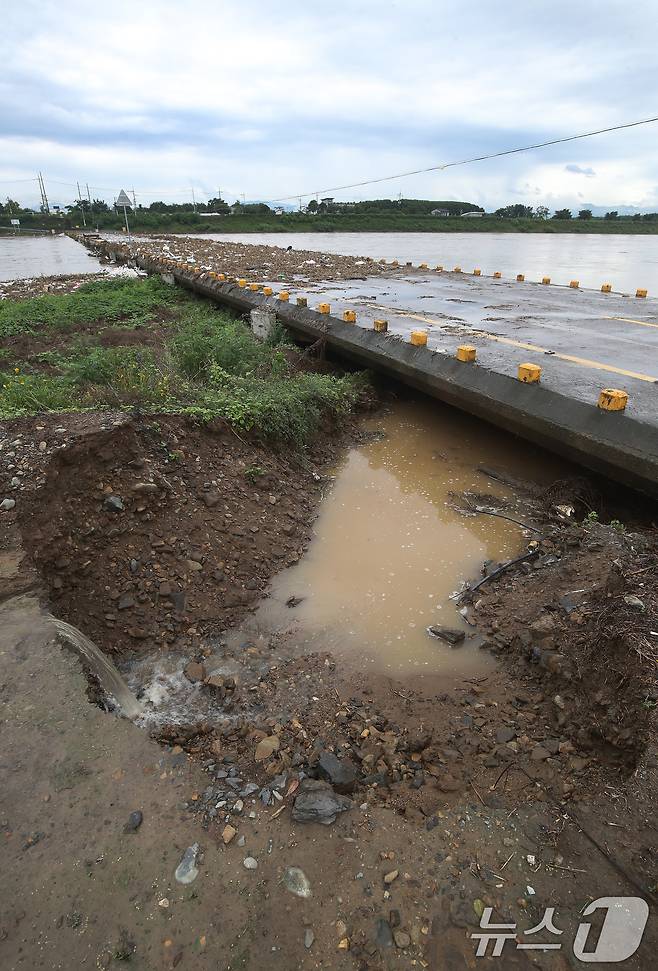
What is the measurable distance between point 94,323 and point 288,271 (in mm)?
5888

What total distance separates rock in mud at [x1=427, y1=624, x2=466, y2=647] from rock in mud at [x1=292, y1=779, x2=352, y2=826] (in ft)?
5.13

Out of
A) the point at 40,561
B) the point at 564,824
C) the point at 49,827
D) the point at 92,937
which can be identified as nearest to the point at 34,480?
the point at 40,561

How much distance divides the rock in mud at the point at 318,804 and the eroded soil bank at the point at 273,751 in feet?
0.05

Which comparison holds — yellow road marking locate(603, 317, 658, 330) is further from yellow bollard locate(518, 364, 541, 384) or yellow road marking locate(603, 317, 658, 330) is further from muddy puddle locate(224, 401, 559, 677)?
yellow bollard locate(518, 364, 541, 384)

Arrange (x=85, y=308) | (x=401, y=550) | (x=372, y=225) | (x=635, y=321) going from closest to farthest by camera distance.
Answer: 1. (x=401, y=550)
2. (x=635, y=321)
3. (x=85, y=308)
4. (x=372, y=225)

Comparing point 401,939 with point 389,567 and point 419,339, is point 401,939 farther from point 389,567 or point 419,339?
point 419,339

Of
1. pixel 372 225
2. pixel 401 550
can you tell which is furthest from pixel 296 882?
pixel 372 225

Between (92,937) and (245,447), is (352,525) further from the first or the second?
(92,937)

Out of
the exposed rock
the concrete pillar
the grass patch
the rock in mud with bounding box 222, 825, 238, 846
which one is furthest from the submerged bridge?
the rock in mud with bounding box 222, 825, 238, 846

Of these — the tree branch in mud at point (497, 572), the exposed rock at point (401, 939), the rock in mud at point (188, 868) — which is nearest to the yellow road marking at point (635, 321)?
the tree branch in mud at point (497, 572)

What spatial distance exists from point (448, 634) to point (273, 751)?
1.62 m

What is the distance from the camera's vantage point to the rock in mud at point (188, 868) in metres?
2.25

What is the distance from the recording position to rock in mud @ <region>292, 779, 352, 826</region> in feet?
8.26

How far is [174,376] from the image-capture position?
6.82 metres
